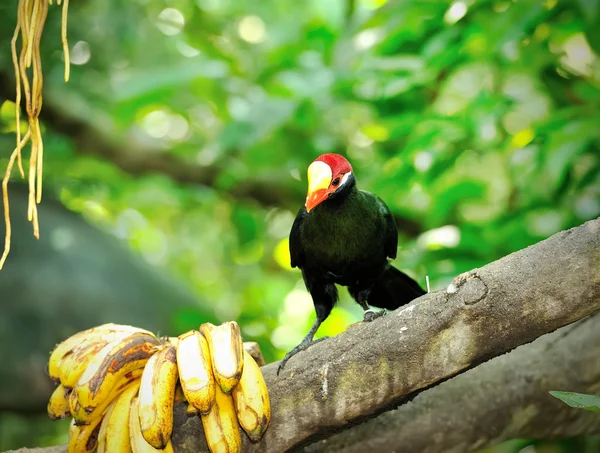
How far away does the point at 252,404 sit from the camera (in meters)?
1.67

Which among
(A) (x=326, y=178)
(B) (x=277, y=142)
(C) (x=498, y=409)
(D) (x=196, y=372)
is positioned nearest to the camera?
(D) (x=196, y=372)

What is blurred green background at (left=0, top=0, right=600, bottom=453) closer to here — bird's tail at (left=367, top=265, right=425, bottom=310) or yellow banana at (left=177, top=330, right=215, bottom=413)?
bird's tail at (left=367, top=265, right=425, bottom=310)

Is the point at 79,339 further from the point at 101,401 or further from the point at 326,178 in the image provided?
the point at 326,178

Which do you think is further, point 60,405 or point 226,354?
point 60,405

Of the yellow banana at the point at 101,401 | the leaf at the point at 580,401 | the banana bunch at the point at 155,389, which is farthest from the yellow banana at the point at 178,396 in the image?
the leaf at the point at 580,401

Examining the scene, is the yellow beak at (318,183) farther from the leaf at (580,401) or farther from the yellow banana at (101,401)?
the leaf at (580,401)

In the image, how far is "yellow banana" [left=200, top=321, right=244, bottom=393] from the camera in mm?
1569

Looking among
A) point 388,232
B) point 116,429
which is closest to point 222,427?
point 116,429

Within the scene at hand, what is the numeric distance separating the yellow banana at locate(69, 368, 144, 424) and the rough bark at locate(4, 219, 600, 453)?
6.8 inches

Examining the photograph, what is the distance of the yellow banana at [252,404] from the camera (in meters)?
1.67

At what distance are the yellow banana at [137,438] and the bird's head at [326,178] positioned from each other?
842mm

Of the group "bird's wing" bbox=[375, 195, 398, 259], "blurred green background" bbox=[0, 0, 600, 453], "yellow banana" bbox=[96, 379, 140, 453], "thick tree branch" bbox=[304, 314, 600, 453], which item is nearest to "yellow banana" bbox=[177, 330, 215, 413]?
"yellow banana" bbox=[96, 379, 140, 453]

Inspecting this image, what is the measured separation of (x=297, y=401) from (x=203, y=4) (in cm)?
367

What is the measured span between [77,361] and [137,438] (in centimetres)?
28
